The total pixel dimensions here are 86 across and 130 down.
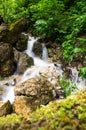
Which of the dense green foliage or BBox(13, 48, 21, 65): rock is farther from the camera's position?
BBox(13, 48, 21, 65): rock

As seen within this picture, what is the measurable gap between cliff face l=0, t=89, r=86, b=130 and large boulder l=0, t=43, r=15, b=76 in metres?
8.92

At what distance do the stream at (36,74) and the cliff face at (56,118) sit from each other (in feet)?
22.3

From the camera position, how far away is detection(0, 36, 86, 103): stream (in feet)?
28.9

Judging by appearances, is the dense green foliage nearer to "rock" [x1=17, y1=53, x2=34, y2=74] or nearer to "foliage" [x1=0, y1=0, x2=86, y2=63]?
"foliage" [x1=0, y1=0, x2=86, y2=63]

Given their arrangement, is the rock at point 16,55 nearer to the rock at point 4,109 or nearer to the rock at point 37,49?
the rock at point 37,49

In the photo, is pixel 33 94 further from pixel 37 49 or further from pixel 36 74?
pixel 37 49

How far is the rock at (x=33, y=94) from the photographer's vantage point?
710cm

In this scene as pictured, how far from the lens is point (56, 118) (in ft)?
4.62

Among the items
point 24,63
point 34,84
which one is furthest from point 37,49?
point 34,84

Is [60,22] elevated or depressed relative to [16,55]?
elevated

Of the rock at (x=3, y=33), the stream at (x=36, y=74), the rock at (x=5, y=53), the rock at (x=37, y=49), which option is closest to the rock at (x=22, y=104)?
the stream at (x=36, y=74)

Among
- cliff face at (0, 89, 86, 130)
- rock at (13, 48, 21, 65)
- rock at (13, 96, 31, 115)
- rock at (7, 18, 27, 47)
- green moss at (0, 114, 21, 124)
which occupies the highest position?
cliff face at (0, 89, 86, 130)

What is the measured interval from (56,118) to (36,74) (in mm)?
8412

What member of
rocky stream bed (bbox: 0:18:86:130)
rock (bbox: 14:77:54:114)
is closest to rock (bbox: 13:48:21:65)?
rocky stream bed (bbox: 0:18:86:130)
